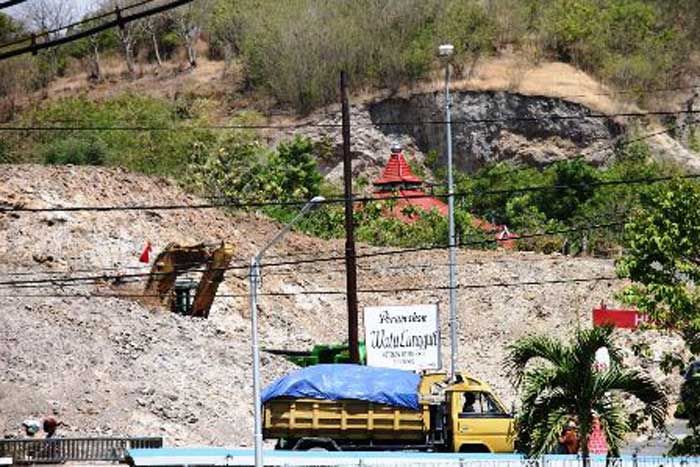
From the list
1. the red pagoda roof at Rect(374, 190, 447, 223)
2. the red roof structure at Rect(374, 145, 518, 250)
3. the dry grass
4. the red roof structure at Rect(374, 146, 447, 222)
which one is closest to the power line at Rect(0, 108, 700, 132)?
the dry grass

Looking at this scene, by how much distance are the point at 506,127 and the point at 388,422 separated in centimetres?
7202

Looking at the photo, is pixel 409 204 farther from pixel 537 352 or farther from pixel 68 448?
pixel 537 352

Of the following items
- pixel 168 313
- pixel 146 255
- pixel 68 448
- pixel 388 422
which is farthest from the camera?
pixel 146 255

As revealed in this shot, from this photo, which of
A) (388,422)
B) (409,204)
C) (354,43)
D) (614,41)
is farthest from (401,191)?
(388,422)

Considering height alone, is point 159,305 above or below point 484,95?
below

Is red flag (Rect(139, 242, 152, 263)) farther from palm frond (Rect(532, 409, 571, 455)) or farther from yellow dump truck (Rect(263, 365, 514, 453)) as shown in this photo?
palm frond (Rect(532, 409, 571, 455))

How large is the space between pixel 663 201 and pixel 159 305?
22.4 meters

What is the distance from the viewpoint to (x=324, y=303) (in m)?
63.4

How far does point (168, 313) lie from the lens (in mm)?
52094

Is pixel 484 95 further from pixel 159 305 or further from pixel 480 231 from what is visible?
pixel 159 305

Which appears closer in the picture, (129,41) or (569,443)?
(569,443)

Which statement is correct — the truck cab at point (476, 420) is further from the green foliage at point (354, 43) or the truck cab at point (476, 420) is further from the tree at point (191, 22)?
the tree at point (191, 22)

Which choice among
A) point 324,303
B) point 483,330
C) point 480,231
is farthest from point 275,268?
point 480,231

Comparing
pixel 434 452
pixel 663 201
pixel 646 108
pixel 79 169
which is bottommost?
pixel 434 452
